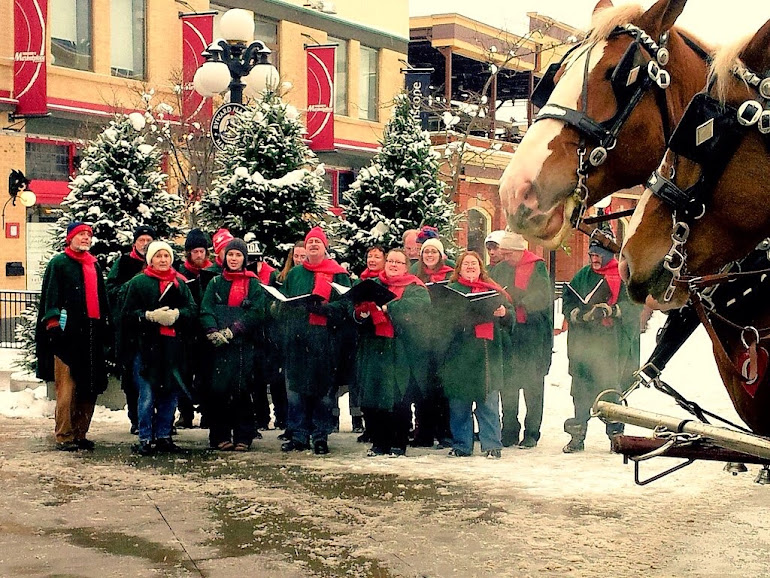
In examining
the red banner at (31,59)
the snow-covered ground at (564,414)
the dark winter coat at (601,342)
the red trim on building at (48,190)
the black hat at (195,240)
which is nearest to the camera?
the snow-covered ground at (564,414)

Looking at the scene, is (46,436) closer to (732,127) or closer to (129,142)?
(129,142)

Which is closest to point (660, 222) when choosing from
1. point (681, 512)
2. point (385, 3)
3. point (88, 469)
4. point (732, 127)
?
point (732, 127)

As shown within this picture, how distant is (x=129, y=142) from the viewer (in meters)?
12.5

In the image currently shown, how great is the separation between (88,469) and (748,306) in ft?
21.5

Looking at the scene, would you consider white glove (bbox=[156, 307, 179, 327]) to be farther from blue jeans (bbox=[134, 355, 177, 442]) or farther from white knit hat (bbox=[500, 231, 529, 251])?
white knit hat (bbox=[500, 231, 529, 251])

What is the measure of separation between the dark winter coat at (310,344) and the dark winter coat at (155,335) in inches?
37.3

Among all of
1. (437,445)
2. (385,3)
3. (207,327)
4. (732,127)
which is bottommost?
(437,445)

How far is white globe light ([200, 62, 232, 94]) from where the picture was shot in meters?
12.7

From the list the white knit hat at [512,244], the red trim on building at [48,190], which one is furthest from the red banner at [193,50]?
the white knit hat at [512,244]

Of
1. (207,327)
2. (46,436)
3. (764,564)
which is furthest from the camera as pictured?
(46,436)

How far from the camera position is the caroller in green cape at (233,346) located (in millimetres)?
9992

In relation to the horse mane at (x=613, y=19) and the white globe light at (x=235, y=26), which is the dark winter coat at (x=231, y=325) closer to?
the white globe light at (x=235, y=26)

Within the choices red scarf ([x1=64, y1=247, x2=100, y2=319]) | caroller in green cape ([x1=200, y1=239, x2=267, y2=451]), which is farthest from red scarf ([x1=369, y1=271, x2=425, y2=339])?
red scarf ([x1=64, y1=247, x2=100, y2=319])

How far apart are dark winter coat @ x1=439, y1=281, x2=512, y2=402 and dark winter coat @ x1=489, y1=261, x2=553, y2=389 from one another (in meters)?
0.35
